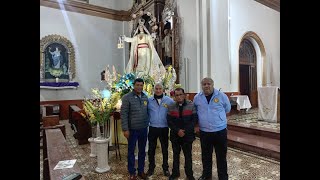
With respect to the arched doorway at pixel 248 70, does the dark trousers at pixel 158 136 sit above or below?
below

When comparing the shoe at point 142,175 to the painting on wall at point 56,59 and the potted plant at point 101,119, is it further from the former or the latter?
the painting on wall at point 56,59

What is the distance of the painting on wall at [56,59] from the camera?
856 centimetres

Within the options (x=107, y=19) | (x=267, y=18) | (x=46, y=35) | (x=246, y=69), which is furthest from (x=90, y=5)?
(x=267, y=18)

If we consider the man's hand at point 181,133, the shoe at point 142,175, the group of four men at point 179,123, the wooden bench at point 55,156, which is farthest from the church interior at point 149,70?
the man's hand at point 181,133

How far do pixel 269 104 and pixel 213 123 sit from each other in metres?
4.43

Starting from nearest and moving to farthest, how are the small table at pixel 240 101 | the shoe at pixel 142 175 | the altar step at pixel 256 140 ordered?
the shoe at pixel 142 175, the altar step at pixel 256 140, the small table at pixel 240 101

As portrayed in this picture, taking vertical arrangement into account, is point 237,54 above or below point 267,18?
below

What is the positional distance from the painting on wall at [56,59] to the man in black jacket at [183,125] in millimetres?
7133

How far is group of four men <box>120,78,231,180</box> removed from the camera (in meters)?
2.92

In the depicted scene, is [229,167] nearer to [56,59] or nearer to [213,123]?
[213,123]

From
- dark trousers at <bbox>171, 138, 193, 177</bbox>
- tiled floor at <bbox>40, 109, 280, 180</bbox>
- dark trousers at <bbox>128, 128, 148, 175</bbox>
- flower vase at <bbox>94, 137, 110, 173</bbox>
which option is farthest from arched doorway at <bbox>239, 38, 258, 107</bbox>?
flower vase at <bbox>94, 137, 110, 173</bbox>

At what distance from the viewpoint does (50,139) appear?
9.98ft
